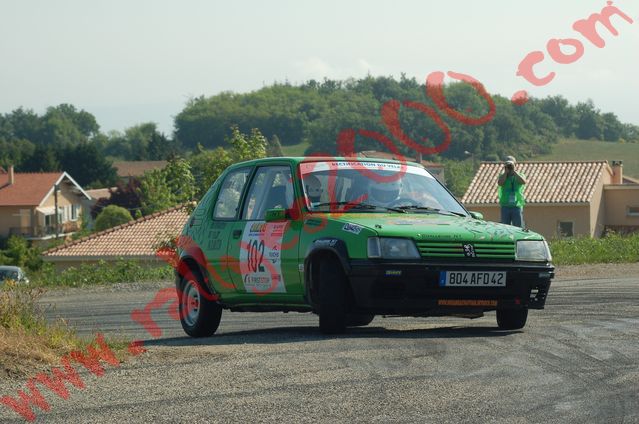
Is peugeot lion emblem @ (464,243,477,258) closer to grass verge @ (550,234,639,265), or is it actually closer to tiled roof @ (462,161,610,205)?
grass verge @ (550,234,639,265)

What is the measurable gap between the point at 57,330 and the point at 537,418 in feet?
17.2

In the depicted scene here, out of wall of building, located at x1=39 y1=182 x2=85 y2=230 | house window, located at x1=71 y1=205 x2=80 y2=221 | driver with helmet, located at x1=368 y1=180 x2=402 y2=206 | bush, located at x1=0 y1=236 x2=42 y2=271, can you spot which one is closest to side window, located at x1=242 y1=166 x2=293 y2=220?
driver with helmet, located at x1=368 y1=180 x2=402 y2=206

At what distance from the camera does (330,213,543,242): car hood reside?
10.8 meters

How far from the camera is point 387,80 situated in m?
107

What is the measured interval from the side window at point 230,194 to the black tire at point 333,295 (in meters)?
1.88

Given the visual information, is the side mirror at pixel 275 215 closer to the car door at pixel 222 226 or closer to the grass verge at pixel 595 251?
the car door at pixel 222 226

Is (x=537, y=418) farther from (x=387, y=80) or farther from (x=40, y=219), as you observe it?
(x=40, y=219)

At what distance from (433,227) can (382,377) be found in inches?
110

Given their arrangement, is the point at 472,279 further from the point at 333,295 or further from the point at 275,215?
the point at 275,215

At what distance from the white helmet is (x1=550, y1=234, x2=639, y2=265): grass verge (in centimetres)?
1251

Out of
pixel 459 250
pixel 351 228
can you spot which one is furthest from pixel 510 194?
pixel 351 228

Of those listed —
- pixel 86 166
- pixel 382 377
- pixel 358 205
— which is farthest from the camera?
pixel 86 166

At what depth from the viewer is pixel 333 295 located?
10.9 metres

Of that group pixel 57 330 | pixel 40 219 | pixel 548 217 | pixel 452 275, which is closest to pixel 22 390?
pixel 57 330
